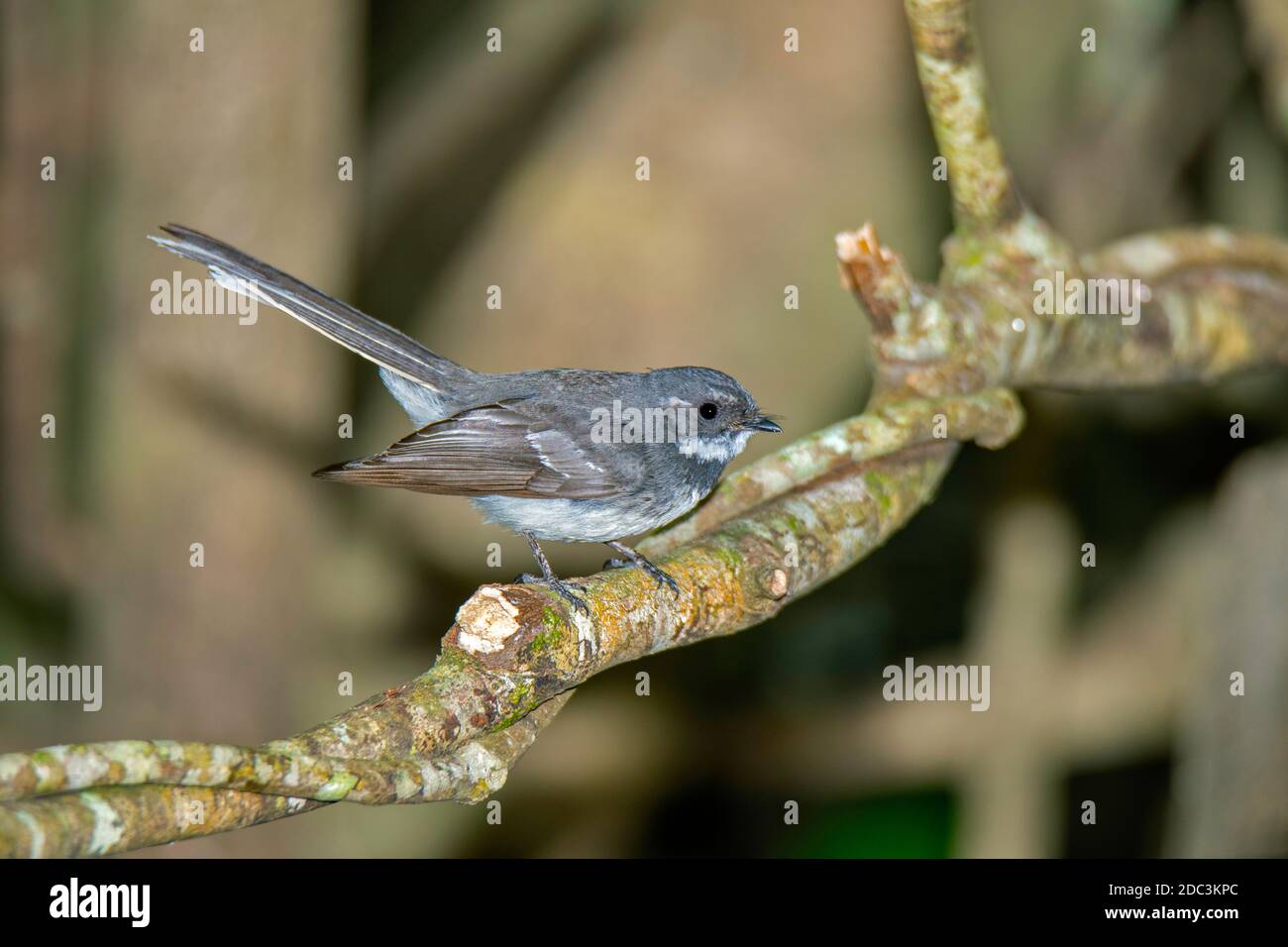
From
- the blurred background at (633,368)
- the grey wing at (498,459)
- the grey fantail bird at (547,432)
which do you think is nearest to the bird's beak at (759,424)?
the grey fantail bird at (547,432)

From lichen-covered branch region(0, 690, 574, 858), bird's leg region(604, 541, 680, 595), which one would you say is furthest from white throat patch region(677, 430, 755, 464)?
lichen-covered branch region(0, 690, 574, 858)

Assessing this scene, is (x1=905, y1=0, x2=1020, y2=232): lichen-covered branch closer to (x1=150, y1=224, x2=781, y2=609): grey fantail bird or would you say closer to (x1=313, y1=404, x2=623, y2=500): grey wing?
(x1=150, y1=224, x2=781, y2=609): grey fantail bird

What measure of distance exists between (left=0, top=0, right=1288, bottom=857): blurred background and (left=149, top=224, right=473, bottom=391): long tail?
1540 millimetres

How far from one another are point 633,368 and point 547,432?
3084 mm

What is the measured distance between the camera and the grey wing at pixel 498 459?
448 centimetres

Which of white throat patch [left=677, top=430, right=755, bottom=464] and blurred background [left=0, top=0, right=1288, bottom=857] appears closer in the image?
white throat patch [left=677, top=430, right=755, bottom=464]

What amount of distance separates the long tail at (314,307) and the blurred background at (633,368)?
5.05 ft

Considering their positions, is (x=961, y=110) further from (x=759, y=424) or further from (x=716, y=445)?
(x=716, y=445)

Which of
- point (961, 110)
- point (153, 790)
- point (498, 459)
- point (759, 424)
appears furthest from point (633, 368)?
point (153, 790)

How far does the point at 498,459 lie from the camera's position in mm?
4707

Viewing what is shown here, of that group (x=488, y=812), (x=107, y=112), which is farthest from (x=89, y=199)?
(x=488, y=812)

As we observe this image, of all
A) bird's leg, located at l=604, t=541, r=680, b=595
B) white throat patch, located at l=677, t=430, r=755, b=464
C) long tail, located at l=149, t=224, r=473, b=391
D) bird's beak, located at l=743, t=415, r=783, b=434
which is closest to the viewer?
bird's leg, located at l=604, t=541, r=680, b=595

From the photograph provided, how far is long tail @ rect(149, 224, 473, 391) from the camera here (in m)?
4.42

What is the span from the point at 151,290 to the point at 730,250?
3.42m
